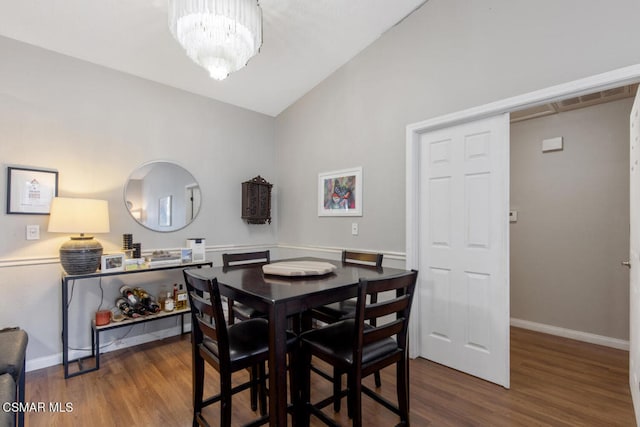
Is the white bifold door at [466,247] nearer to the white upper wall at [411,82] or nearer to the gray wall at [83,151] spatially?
the white upper wall at [411,82]

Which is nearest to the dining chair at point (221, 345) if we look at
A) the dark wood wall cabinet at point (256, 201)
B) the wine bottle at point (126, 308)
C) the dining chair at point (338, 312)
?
the dining chair at point (338, 312)

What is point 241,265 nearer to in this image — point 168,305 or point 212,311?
point 212,311

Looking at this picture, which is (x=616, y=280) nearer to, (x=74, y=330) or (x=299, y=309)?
(x=299, y=309)

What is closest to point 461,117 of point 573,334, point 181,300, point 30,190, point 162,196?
point 573,334

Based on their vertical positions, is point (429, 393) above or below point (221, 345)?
below

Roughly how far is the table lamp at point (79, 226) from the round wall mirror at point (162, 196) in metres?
0.47

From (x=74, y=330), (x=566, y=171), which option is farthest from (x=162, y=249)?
(x=566, y=171)

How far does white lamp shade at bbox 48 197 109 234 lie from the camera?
2326mm

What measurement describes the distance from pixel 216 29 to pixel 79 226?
179cm

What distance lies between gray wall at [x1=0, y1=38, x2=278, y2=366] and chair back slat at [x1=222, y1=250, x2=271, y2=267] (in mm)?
1079

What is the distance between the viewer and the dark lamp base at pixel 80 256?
2389 mm

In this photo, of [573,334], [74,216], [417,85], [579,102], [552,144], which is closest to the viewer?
[74,216]

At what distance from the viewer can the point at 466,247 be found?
2.44 metres

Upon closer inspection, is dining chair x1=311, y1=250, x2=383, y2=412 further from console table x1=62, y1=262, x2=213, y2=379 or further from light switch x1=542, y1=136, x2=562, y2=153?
light switch x1=542, y1=136, x2=562, y2=153
